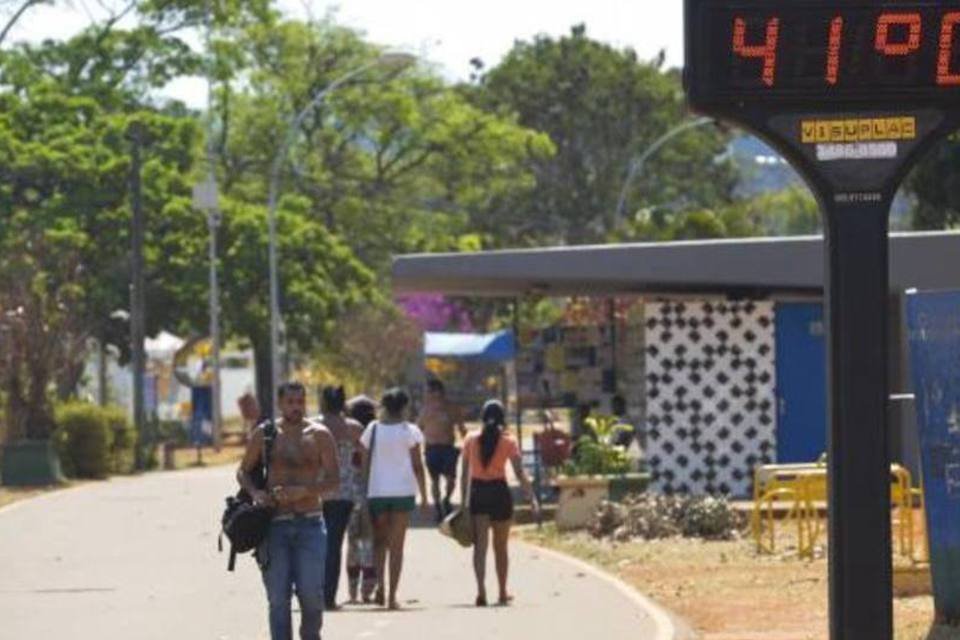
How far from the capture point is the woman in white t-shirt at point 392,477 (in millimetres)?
19375

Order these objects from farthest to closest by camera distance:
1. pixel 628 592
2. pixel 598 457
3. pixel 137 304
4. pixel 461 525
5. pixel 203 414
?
pixel 203 414
pixel 137 304
pixel 598 457
pixel 628 592
pixel 461 525

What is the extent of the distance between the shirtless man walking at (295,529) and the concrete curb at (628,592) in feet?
10.2

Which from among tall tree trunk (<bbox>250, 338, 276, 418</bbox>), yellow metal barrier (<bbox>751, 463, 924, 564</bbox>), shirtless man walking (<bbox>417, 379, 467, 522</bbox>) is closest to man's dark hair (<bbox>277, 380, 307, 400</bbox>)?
yellow metal barrier (<bbox>751, 463, 924, 564</bbox>)

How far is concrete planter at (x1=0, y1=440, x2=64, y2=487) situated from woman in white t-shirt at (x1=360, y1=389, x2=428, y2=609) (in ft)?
72.1

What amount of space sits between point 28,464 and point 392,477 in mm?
22565

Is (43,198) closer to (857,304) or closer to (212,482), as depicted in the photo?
(212,482)

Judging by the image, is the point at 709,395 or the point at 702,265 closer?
the point at 702,265

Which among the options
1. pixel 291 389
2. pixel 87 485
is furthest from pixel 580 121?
pixel 291 389

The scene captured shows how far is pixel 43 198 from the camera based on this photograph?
57.6m

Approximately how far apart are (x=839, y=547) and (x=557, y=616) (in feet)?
19.3

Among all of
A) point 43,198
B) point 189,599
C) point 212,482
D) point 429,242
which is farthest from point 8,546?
point 429,242

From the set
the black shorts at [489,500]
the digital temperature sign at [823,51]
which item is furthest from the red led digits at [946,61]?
A: the black shorts at [489,500]

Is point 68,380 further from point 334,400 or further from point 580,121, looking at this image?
point 580,121

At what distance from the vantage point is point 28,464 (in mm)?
41000
